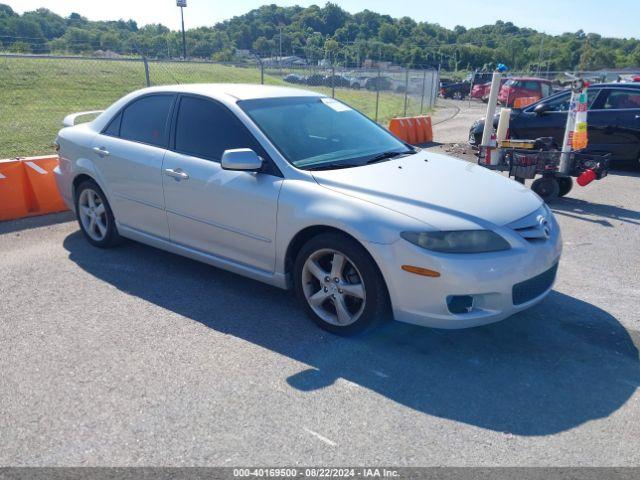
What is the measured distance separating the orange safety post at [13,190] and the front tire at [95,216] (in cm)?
144

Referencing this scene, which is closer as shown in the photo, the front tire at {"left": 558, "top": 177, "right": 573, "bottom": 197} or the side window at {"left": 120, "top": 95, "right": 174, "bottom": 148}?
the side window at {"left": 120, "top": 95, "right": 174, "bottom": 148}

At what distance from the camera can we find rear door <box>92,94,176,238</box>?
15.7 feet

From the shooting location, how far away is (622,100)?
34.8ft

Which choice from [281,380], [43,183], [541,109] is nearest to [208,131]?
[281,380]

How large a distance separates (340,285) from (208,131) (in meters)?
1.74

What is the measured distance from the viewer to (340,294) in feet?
12.6

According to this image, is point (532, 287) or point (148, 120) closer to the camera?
point (532, 287)

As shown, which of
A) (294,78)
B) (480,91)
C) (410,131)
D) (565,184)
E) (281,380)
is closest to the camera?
(281,380)

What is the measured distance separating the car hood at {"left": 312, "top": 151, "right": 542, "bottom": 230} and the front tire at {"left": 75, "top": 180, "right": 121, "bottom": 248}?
2.47 m

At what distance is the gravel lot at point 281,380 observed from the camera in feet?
9.16

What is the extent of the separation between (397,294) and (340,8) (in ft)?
374

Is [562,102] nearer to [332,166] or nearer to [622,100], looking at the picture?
[622,100]

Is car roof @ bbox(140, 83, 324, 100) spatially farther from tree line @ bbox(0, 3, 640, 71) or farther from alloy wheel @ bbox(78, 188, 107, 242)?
tree line @ bbox(0, 3, 640, 71)

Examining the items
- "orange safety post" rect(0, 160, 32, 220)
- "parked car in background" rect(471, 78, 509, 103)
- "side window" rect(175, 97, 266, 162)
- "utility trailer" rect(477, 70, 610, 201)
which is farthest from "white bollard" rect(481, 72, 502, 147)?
"parked car in background" rect(471, 78, 509, 103)
